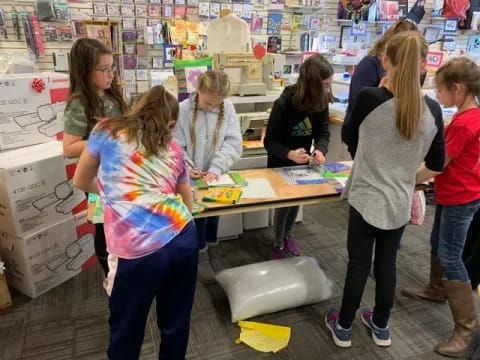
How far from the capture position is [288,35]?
4.77 meters

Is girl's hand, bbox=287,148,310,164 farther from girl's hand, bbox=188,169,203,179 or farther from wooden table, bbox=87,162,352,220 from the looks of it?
girl's hand, bbox=188,169,203,179

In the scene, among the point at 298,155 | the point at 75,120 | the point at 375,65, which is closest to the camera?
the point at 75,120

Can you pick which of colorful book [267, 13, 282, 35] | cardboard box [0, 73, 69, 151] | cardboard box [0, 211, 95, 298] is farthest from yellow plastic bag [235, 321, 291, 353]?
colorful book [267, 13, 282, 35]

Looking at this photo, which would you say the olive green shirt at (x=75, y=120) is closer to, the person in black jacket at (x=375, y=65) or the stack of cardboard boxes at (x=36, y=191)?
the stack of cardboard boxes at (x=36, y=191)

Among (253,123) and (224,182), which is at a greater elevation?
(253,123)

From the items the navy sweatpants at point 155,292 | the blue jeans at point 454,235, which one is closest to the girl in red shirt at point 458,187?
the blue jeans at point 454,235

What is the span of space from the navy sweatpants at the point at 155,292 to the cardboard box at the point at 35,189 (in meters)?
1.08

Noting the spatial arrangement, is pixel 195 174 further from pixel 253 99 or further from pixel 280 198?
pixel 253 99

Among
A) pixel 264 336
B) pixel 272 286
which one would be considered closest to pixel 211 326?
pixel 264 336

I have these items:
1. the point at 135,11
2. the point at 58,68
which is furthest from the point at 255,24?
the point at 58,68

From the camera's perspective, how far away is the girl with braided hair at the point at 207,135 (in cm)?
208

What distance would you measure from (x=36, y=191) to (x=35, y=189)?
0.04 ft

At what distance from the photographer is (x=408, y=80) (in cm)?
142

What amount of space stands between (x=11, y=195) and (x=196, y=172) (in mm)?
989
